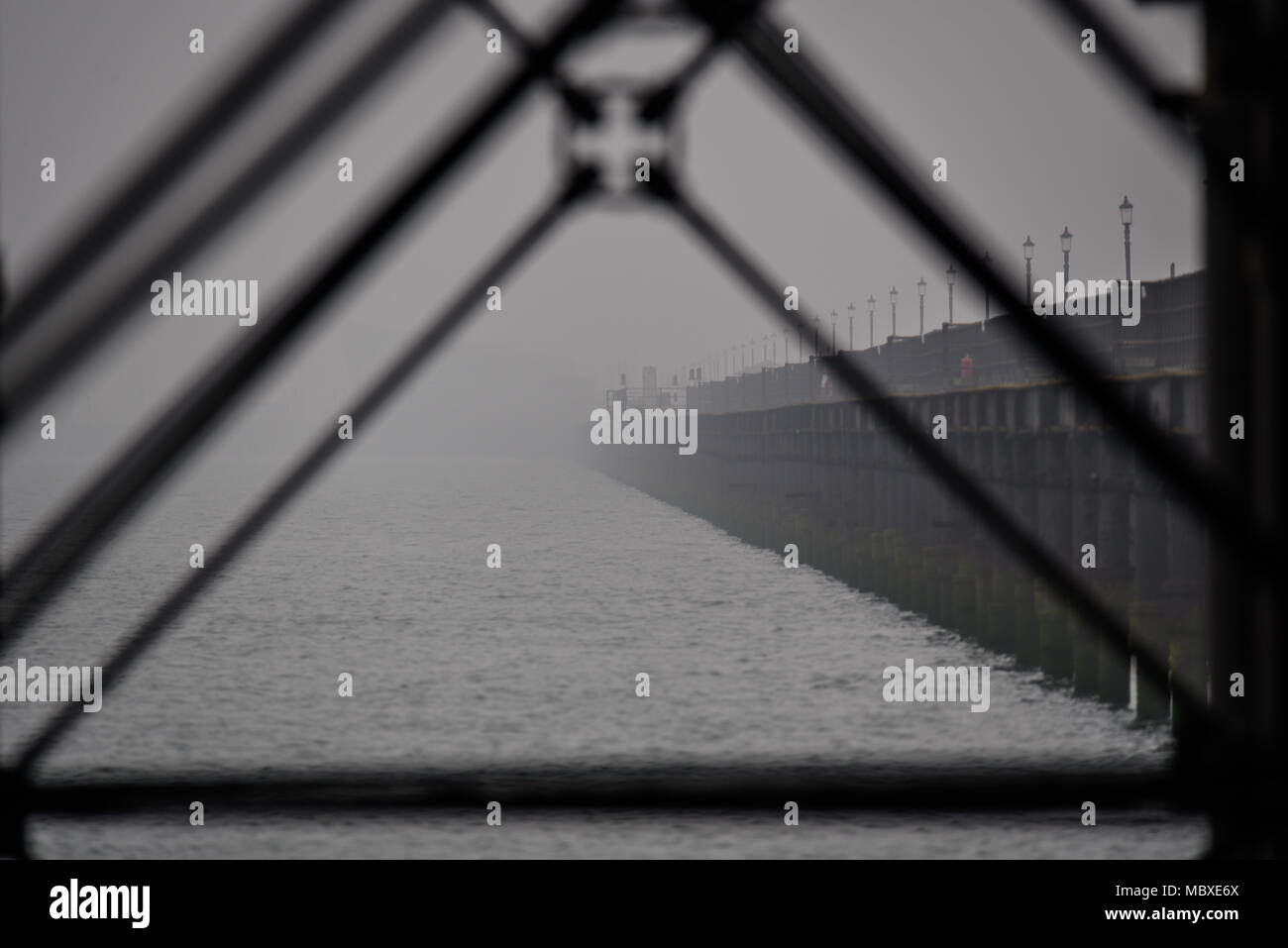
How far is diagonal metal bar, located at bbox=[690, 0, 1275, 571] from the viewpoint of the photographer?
4711 mm

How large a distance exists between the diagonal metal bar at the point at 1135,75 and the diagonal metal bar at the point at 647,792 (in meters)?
2.42

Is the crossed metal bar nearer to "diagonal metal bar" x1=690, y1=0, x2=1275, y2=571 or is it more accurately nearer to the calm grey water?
"diagonal metal bar" x1=690, y1=0, x2=1275, y2=571

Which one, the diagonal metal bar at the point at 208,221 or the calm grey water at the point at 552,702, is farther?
the calm grey water at the point at 552,702

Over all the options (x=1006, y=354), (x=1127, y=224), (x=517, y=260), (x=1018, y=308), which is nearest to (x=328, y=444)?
(x=517, y=260)

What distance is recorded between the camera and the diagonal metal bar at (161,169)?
14.6 feet

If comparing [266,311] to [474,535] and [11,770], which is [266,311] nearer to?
[11,770]

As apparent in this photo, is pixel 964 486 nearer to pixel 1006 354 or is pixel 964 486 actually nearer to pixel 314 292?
pixel 314 292

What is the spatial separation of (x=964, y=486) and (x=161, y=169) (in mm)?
3702

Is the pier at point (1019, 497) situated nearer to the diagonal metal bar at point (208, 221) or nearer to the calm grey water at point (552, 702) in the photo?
the calm grey water at point (552, 702)

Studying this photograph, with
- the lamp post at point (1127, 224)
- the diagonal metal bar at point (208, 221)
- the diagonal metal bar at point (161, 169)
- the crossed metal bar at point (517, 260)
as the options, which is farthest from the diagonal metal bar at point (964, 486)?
the lamp post at point (1127, 224)

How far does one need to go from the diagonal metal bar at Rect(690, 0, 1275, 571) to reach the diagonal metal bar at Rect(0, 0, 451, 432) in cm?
100

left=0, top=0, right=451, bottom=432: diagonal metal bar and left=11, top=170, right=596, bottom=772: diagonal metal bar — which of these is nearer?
left=0, top=0, right=451, bottom=432: diagonal metal bar

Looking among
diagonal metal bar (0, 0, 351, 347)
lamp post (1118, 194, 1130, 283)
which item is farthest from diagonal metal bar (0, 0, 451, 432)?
lamp post (1118, 194, 1130, 283)
